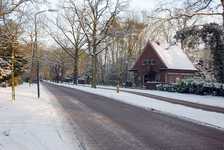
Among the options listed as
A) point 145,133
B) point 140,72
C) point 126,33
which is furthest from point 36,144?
point 140,72

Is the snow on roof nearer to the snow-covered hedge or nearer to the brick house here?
the brick house

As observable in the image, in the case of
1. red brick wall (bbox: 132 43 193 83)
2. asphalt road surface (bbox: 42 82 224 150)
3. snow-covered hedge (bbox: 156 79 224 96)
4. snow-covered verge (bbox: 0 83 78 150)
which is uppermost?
red brick wall (bbox: 132 43 193 83)

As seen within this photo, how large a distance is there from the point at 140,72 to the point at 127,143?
30785mm

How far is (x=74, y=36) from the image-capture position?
36.2m

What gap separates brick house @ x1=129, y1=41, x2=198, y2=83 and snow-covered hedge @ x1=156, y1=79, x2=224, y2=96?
803 cm

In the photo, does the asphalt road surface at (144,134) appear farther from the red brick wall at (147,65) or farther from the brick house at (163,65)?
the red brick wall at (147,65)

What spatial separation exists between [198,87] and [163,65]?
12077 millimetres

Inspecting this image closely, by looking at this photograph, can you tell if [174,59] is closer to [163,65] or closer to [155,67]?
[163,65]

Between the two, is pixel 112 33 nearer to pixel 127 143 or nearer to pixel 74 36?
pixel 74 36

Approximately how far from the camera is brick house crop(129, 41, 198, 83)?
101 ft

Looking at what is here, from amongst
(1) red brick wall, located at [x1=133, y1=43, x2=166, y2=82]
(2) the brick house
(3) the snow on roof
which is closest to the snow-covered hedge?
(2) the brick house

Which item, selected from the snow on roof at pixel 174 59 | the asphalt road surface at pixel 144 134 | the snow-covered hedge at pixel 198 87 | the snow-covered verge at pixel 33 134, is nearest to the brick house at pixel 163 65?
the snow on roof at pixel 174 59

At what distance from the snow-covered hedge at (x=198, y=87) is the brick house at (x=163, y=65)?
8031 millimetres

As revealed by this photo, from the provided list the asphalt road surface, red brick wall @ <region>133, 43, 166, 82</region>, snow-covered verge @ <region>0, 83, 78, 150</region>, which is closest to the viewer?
snow-covered verge @ <region>0, 83, 78, 150</region>
